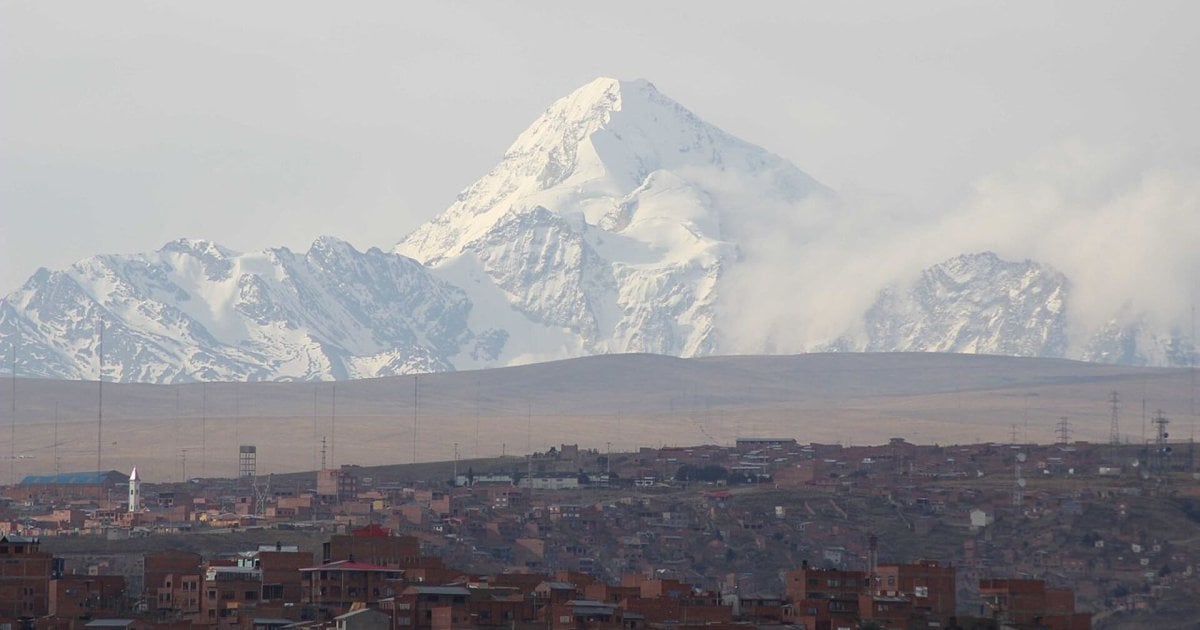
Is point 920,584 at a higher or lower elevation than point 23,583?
higher

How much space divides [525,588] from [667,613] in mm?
9945

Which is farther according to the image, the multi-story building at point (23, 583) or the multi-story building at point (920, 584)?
the multi-story building at point (920, 584)

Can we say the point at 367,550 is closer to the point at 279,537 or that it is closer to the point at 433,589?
the point at 433,589

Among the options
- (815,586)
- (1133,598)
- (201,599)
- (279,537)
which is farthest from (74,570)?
(1133,598)

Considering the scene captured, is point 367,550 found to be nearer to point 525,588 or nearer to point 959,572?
point 525,588

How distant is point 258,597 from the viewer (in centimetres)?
13862

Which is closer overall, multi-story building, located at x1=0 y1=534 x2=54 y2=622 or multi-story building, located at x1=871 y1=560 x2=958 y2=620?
multi-story building, located at x1=0 y1=534 x2=54 y2=622

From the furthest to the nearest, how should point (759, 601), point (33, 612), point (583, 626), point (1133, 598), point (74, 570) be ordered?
point (1133, 598) → point (74, 570) → point (759, 601) → point (33, 612) → point (583, 626)

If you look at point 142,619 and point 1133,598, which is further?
point 1133,598

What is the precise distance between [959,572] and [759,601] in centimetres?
5680

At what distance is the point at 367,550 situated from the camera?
493 feet

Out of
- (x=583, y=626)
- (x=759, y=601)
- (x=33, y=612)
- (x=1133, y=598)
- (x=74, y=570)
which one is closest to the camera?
(x=583, y=626)

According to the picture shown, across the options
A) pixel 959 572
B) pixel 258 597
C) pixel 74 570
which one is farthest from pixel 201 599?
pixel 959 572

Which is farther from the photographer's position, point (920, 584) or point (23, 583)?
point (920, 584)
